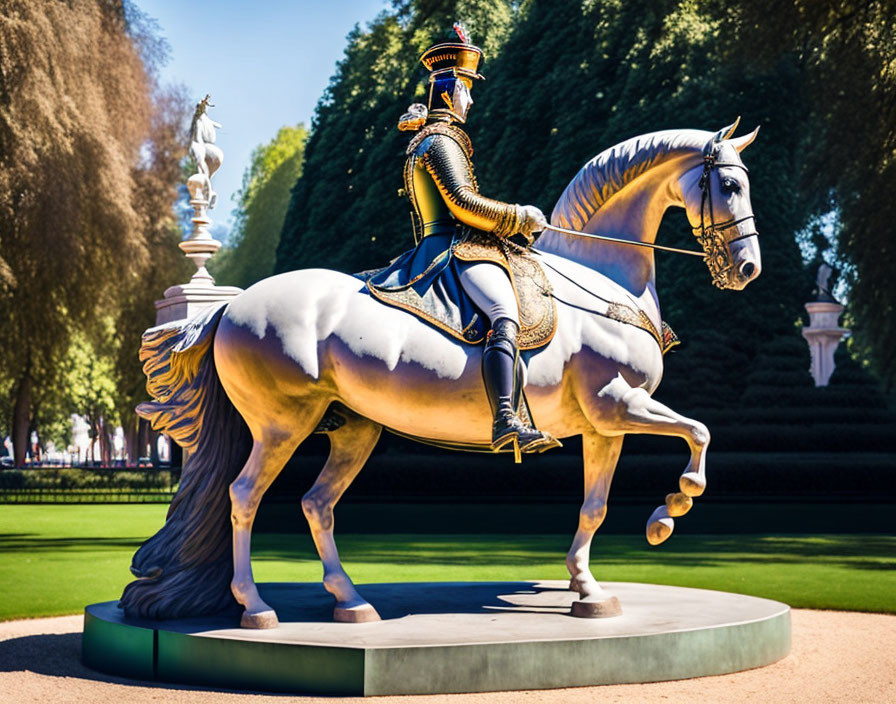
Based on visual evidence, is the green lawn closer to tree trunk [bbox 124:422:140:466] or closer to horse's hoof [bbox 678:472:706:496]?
horse's hoof [bbox 678:472:706:496]

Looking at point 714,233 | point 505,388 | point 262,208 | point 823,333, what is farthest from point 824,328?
point 262,208

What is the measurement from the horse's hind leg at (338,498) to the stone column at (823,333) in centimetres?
2370

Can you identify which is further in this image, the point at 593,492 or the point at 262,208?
the point at 262,208

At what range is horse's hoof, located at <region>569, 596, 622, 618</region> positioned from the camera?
732cm

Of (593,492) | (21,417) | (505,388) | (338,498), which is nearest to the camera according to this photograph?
(505,388)

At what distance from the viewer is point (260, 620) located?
6.84 meters

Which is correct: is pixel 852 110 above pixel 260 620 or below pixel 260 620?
above

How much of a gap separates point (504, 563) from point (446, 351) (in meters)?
7.12

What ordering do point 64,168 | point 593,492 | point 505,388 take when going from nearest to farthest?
point 505,388 → point 593,492 → point 64,168

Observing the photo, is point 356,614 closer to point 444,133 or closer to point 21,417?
point 444,133

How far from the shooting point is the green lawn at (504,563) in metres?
11.3

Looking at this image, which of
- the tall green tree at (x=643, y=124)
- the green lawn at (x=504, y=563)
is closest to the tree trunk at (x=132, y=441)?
the tall green tree at (x=643, y=124)

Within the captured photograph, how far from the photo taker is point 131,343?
Answer: 39.7 metres

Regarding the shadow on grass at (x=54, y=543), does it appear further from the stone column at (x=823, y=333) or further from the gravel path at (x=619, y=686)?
the stone column at (x=823, y=333)
